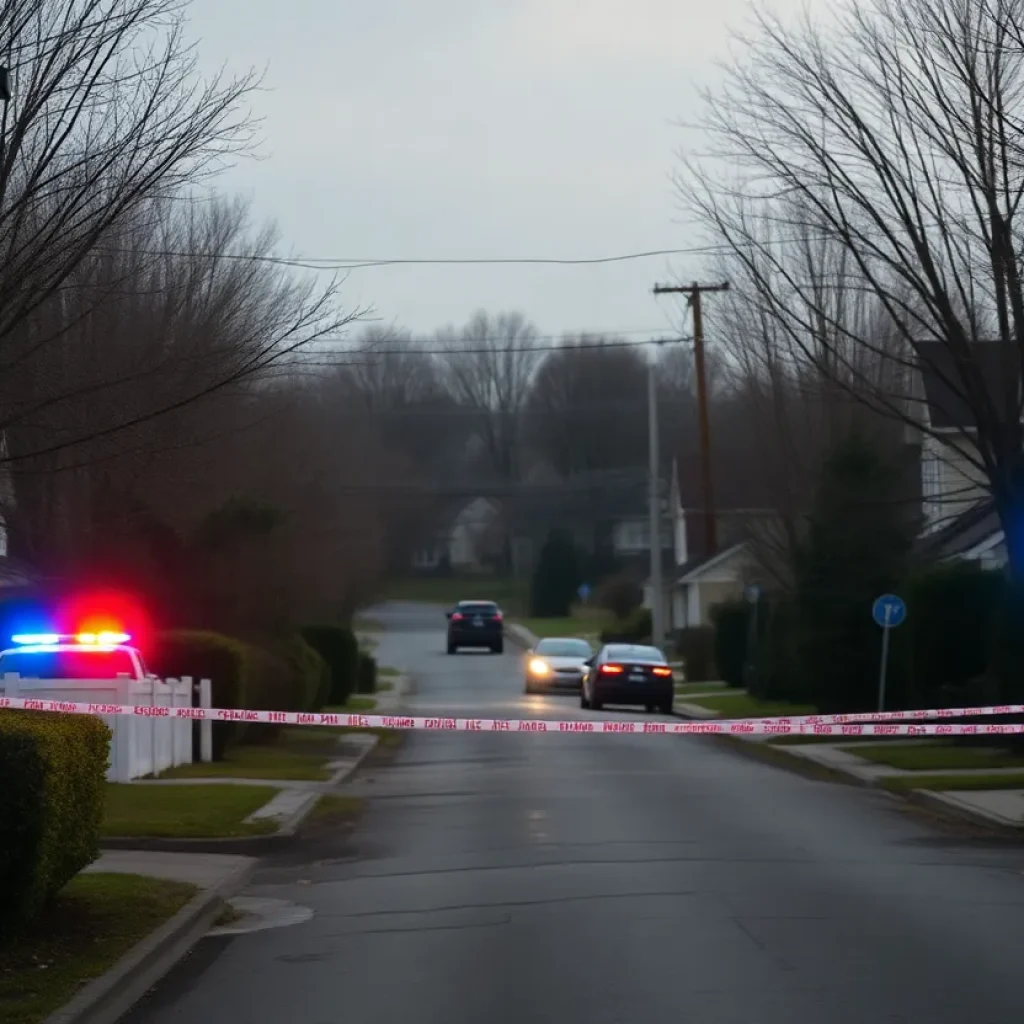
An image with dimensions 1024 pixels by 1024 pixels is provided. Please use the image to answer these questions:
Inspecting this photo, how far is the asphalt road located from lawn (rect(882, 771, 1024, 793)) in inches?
37.4

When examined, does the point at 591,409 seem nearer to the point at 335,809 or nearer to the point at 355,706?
the point at 355,706

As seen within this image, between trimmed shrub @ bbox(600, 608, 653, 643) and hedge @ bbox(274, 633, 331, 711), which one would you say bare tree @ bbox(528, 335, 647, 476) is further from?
hedge @ bbox(274, 633, 331, 711)

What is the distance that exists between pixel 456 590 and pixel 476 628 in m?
35.8

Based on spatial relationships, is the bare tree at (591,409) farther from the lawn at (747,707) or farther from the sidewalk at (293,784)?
the sidewalk at (293,784)

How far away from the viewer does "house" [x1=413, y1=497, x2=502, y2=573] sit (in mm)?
106750

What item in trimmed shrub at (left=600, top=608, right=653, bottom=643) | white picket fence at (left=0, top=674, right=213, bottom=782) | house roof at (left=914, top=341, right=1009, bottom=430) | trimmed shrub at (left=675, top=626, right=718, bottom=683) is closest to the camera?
white picket fence at (left=0, top=674, right=213, bottom=782)

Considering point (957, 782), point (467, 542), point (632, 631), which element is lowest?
point (957, 782)

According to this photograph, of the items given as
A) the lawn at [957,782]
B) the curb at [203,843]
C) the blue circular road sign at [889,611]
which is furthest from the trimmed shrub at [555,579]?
the curb at [203,843]

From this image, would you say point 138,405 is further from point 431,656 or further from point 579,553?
point 579,553

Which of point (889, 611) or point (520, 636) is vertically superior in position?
point (520, 636)

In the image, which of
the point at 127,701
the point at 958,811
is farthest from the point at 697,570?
the point at 958,811

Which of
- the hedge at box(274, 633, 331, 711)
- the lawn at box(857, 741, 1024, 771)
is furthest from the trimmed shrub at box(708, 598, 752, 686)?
the lawn at box(857, 741, 1024, 771)

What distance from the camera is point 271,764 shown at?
80.6 feet

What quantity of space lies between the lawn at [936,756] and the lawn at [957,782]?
1.29 metres
